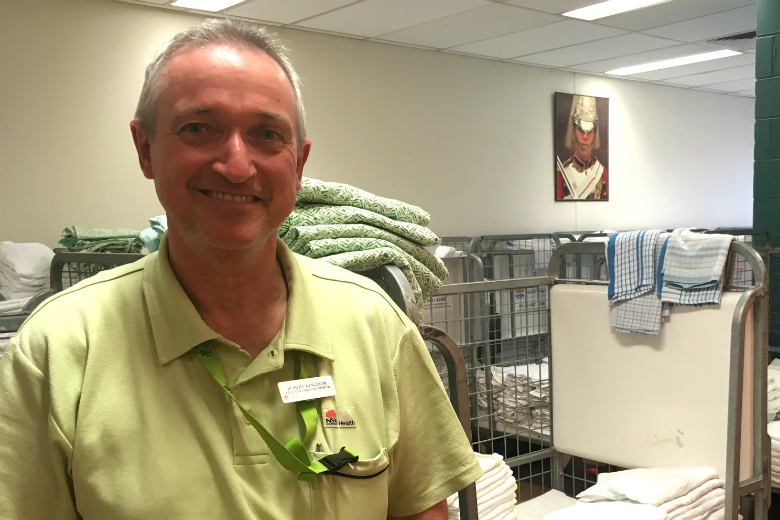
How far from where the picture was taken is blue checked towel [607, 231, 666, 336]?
2.32m

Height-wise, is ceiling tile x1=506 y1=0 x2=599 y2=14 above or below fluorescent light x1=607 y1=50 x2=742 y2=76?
above

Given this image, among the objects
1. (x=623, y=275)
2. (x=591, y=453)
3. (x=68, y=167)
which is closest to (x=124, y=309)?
(x=623, y=275)

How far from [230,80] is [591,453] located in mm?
2041

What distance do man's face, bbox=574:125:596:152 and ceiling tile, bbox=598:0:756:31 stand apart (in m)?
1.77

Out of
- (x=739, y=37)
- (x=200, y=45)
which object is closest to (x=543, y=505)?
(x=200, y=45)

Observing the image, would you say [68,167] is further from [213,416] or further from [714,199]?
[714,199]

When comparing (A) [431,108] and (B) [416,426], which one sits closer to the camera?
(B) [416,426]

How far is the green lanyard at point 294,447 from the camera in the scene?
1007 millimetres

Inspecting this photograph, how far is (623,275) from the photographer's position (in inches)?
94.1

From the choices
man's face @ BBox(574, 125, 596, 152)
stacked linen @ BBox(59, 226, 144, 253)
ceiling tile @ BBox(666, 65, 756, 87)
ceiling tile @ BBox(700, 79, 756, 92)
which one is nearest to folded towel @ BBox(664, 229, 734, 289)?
stacked linen @ BBox(59, 226, 144, 253)

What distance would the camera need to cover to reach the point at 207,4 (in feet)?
14.6

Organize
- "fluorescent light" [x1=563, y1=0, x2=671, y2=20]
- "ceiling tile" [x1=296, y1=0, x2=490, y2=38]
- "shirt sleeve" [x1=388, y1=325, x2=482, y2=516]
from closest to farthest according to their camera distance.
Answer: "shirt sleeve" [x1=388, y1=325, x2=482, y2=516], "ceiling tile" [x1=296, y1=0, x2=490, y2=38], "fluorescent light" [x1=563, y1=0, x2=671, y2=20]

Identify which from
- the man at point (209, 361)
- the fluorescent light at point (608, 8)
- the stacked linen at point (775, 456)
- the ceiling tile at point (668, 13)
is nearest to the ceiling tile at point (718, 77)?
the ceiling tile at point (668, 13)

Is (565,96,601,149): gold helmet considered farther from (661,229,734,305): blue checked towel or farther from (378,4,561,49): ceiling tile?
(661,229,734,305): blue checked towel
